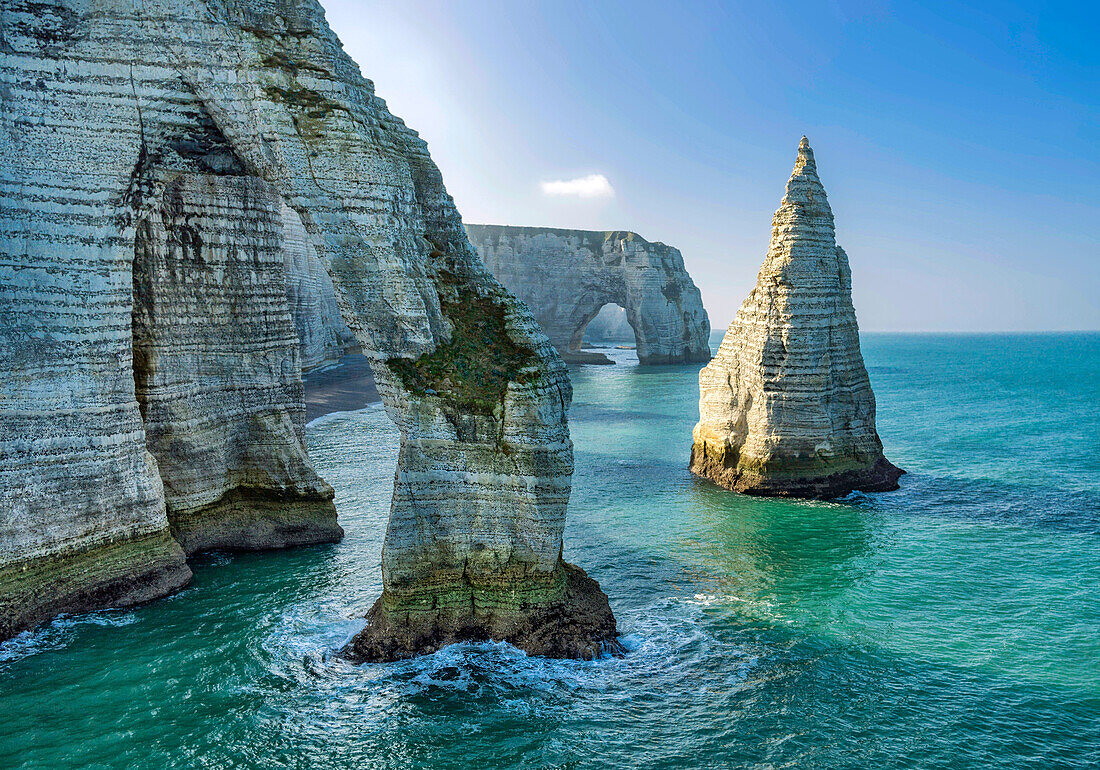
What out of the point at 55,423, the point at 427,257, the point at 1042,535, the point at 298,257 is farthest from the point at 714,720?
the point at 298,257

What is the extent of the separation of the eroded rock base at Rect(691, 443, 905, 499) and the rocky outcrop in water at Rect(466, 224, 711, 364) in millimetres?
56166

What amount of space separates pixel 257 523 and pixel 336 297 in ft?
29.4

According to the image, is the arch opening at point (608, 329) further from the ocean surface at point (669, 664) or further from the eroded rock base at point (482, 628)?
the eroded rock base at point (482, 628)

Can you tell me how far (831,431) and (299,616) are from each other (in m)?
19.4

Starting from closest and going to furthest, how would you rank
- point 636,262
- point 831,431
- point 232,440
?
point 232,440 < point 831,431 < point 636,262

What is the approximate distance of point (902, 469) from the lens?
3064 cm

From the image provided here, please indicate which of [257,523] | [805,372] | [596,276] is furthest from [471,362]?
[596,276]

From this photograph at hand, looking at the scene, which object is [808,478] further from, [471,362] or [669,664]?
[471,362]

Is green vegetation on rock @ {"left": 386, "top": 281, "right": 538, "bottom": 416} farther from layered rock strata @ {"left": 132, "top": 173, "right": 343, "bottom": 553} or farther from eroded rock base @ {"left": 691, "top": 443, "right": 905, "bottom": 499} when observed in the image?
eroded rock base @ {"left": 691, "top": 443, "right": 905, "bottom": 499}

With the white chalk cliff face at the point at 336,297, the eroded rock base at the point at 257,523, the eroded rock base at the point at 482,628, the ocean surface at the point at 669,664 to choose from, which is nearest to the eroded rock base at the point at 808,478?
the ocean surface at the point at 669,664

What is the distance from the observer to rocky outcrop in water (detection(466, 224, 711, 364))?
272 ft

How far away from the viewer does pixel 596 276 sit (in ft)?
277

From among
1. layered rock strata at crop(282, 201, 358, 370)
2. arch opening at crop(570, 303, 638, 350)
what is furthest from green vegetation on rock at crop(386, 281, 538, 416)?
arch opening at crop(570, 303, 638, 350)

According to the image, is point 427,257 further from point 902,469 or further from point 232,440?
point 902,469
